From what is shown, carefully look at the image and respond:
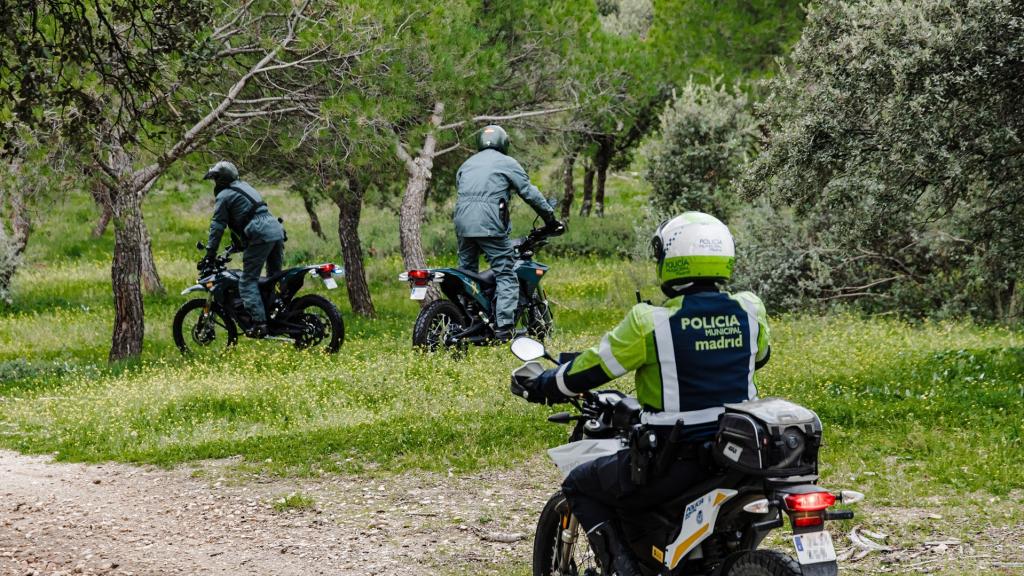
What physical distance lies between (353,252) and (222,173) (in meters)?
5.73

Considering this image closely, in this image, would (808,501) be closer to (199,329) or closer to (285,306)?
(285,306)

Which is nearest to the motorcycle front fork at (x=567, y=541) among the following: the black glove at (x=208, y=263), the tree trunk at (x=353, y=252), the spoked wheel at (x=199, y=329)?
the black glove at (x=208, y=263)

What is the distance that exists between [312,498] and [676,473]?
4212 millimetres

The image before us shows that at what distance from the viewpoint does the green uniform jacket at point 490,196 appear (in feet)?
37.9

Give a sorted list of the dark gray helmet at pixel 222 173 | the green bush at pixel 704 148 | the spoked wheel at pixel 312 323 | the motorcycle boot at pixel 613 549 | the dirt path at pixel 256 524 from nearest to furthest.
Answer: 1. the motorcycle boot at pixel 613 549
2. the dirt path at pixel 256 524
3. the dark gray helmet at pixel 222 173
4. the spoked wheel at pixel 312 323
5. the green bush at pixel 704 148

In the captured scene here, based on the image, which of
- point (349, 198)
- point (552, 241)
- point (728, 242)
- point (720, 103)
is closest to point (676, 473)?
point (728, 242)

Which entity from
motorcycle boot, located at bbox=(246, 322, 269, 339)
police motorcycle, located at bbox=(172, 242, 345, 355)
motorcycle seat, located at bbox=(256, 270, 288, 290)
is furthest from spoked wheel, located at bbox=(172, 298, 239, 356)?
motorcycle seat, located at bbox=(256, 270, 288, 290)

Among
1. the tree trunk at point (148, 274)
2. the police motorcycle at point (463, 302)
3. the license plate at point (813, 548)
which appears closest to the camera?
the license plate at point (813, 548)

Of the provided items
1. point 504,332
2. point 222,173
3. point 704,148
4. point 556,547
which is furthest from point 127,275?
point 704,148

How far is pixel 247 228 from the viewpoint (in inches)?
518

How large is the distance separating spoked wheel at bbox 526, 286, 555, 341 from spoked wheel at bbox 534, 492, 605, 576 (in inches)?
283

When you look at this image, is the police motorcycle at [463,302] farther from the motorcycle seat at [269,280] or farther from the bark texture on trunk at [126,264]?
the bark texture on trunk at [126,264]

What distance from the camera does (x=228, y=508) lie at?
7594 mm

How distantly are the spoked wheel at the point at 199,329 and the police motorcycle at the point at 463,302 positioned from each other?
12.4 feet
